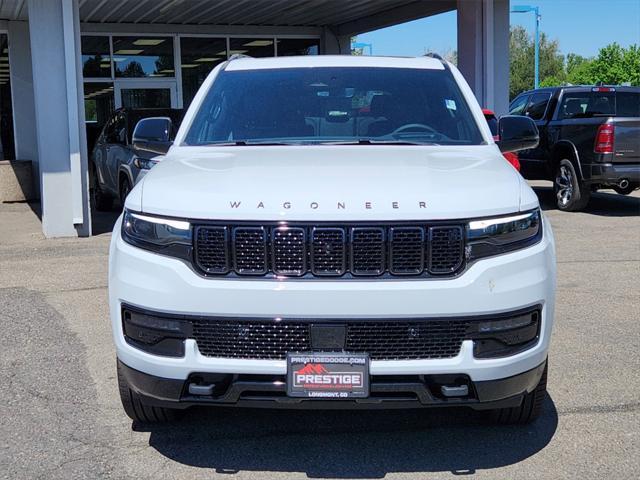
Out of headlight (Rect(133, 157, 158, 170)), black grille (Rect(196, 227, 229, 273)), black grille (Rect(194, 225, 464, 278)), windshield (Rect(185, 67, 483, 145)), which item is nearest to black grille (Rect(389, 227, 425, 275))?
black grille (Rect(194, 225, 464, 278))

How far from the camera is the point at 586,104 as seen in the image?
1334 centimetres

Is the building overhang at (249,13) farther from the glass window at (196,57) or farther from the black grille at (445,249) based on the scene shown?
the black grille at (445,249)

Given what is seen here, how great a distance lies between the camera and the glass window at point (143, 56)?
59.6 feet

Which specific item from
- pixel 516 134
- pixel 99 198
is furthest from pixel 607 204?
pixel 516 134

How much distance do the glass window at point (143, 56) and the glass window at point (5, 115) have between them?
97.1 inches

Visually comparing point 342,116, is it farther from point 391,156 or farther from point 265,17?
point 265,17

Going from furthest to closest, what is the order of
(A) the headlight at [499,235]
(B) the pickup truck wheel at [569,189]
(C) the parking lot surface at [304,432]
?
(B) the pickup truck wheel at [569,189], (C) the parking lot surface at [304,432], (A) the headlight at [499,235]

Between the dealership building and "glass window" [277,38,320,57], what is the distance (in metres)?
0.02

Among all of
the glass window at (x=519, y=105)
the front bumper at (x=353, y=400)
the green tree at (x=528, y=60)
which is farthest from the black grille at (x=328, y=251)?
the green tree at (x=528, y=60)

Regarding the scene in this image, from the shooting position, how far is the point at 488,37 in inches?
516

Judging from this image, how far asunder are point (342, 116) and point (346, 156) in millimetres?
772

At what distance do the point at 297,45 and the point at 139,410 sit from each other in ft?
54.6

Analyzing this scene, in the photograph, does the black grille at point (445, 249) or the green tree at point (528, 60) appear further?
the green tree at point (528, 60)

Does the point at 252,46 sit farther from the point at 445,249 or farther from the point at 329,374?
the point at 329,374
